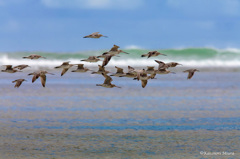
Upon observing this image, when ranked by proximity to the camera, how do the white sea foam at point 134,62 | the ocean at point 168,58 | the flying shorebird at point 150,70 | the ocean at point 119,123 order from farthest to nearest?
the ocean at point 168,58 → the white sea foam at point 134,62 → the flying shorebird at point 150,70 → the ocean at point 119,123

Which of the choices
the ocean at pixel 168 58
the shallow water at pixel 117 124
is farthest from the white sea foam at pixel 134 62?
the shallow water at pixel 117 124

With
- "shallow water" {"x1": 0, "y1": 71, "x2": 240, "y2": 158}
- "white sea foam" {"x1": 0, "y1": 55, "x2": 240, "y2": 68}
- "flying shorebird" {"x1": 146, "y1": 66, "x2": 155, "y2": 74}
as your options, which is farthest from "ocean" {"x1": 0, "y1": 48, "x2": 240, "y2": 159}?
"white sea foam" {"x1": 0, "y1": 55, "x2": 240, "y2": 68}

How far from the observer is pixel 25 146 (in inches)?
472

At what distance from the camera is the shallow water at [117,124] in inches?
461

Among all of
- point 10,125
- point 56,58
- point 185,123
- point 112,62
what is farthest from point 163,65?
point 56,58

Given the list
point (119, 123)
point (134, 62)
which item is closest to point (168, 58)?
point (134, 62)

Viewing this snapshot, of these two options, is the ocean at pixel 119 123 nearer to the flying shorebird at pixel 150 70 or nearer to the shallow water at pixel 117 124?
the shallow water at pixel 117 124

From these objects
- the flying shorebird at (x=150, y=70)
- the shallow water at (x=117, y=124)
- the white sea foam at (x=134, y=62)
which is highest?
the white sea foam at (x=134, y=62)

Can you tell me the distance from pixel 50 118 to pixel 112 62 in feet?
178

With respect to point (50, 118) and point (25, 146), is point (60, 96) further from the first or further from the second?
point (25, 146)

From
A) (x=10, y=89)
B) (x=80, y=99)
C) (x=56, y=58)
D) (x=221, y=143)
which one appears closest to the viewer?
(x=221, y=143)

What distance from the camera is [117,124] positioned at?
15.1m

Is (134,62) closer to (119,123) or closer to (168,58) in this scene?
(168,58)

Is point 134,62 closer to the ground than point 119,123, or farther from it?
farther from it
